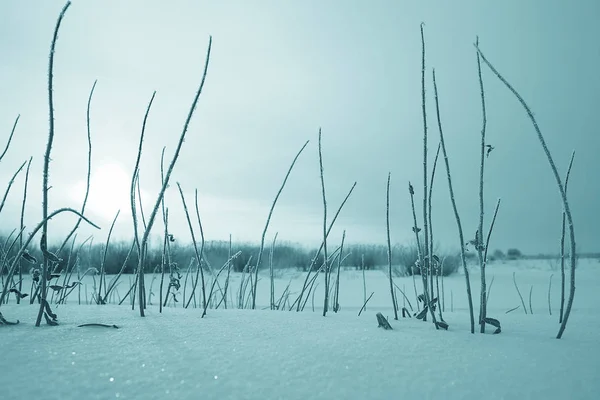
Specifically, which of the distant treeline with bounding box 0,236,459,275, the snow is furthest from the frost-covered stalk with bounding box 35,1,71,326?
the distant treeline with bounding box 0,236,459,275

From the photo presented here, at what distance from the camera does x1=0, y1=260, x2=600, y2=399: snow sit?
588mm

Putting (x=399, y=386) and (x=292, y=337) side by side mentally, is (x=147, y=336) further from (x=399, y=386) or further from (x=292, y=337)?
(x=399, y=386)

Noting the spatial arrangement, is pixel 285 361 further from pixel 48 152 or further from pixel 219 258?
pixel 219 258

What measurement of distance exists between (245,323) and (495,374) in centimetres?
67

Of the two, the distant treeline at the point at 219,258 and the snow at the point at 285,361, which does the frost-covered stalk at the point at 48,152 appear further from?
the distant treeline at the point at 219,258

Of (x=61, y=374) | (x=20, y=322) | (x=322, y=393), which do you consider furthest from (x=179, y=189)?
(x=322, y=393)

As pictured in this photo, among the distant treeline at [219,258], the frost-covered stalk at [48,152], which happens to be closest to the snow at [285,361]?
the frost-covered stalk at [48,152]

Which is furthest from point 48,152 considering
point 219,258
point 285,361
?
point 219,258

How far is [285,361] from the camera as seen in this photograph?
2.35 feet

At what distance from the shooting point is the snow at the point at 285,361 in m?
0.59

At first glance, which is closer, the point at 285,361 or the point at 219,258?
the point at 285,361

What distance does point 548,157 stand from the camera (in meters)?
1.03

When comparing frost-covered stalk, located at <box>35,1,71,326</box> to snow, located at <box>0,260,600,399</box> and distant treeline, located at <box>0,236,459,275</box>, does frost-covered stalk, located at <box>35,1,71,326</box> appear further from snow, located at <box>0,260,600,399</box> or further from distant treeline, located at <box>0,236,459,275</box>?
distant treeline, located at <box>0,236,459,275</box>

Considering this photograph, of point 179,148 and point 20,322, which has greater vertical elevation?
point 179,148
